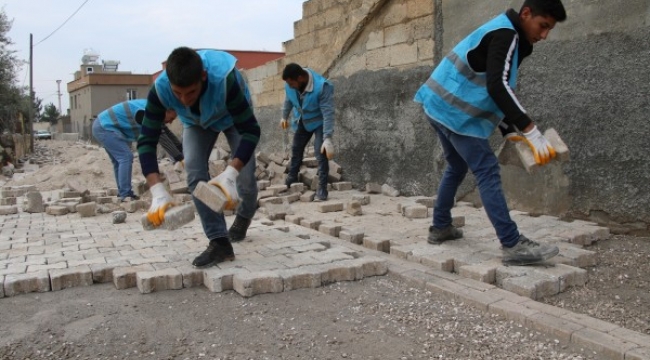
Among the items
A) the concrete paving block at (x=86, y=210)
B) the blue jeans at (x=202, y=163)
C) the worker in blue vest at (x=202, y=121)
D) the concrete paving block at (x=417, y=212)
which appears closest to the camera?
the worker in blue vest at (x=202, y=121)

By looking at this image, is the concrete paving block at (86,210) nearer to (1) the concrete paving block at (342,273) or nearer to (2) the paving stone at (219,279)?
(2) the paving stone at (219,279)

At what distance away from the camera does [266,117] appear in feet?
32.2

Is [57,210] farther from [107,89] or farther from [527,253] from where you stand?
[107,89]

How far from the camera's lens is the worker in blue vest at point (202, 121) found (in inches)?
115

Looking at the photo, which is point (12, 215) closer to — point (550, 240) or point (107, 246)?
point (107, 246)

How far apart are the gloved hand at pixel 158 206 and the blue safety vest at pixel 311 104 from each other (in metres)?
3.35

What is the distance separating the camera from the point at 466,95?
133 inches

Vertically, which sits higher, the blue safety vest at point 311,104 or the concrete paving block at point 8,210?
the blue safety vest at point 311,104

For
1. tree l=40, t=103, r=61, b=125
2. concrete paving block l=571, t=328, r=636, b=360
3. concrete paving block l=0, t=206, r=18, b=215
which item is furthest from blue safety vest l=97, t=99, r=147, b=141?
tree l=40, t=103, r=61, b=125

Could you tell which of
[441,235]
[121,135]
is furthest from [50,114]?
[441,235]

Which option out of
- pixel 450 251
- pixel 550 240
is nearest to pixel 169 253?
pixel 450 251

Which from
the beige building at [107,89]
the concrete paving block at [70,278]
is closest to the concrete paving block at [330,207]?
the concrete paving block at [70,278]

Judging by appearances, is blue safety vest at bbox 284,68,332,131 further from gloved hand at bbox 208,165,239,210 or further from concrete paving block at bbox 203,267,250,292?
concrete paving block at bbox 203,267,250,292

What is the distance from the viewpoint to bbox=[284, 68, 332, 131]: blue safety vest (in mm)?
6301
